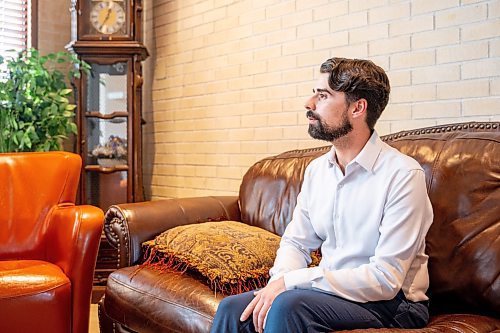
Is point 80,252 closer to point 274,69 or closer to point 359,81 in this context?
point 359,81

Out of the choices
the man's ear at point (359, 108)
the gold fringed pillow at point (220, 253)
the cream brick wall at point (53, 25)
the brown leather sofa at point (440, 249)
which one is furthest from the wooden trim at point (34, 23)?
the man's ear at point (359, 108)

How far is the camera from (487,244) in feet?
5.97

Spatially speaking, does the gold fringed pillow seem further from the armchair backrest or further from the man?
the armchair backrest

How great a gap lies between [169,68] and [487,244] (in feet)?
9.60

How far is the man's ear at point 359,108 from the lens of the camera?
1855mm

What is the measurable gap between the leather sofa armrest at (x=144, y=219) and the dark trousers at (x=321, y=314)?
34.2 inches

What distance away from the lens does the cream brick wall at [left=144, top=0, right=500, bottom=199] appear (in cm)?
256

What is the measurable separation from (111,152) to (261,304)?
2.63 m

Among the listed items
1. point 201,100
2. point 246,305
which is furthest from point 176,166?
point 246,305

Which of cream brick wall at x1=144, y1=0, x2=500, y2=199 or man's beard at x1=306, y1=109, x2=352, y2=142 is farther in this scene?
cream brick wall at x1=144, y1=0, x2=500, y2=199

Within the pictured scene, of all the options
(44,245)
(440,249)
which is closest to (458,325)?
(440,249)

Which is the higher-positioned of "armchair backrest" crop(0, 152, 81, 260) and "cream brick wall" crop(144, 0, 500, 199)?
"cream brick wall" crop(144, 0, 500, 199)

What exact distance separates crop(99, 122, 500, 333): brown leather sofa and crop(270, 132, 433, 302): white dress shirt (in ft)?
0.50

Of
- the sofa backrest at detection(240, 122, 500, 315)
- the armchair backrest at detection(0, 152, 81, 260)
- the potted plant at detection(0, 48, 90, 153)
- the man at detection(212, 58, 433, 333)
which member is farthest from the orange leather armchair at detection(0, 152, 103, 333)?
the sofa backrest at detection(240, 122, 500, 315)
